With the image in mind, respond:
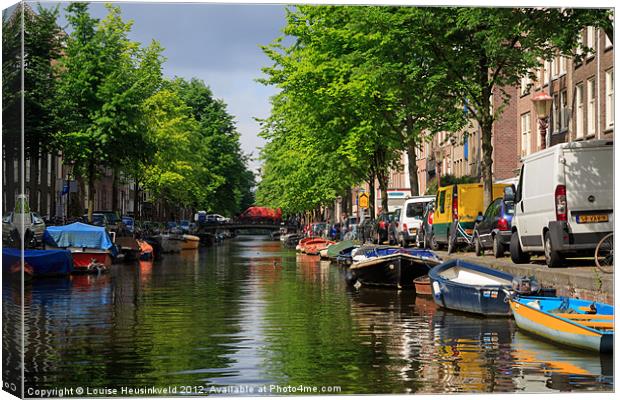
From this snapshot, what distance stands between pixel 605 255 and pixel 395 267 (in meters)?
16.3

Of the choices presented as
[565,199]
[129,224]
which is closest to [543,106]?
[565,199]

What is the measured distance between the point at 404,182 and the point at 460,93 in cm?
7883

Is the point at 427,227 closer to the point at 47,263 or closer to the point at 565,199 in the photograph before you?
the point at 47,263

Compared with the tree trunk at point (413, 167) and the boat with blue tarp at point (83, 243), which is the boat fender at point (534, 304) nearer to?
the boat with blue tarp at point (83, 243)

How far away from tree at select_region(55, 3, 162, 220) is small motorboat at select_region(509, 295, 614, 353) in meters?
17.5

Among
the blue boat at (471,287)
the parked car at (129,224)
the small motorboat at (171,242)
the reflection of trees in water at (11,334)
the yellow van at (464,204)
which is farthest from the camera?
the small motorboat at (171,242)

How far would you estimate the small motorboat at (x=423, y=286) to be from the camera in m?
32.6

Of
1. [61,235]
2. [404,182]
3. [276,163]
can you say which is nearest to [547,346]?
[61,235]

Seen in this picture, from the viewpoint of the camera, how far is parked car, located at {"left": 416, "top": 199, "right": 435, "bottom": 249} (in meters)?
46.5

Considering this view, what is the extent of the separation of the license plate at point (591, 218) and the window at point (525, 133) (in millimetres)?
37136

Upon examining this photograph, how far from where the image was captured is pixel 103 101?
45344 mm

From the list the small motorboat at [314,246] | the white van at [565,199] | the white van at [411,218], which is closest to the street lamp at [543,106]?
the white van at [565,199]

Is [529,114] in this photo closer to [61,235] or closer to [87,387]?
[61,235]

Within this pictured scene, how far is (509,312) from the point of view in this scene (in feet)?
82.6
